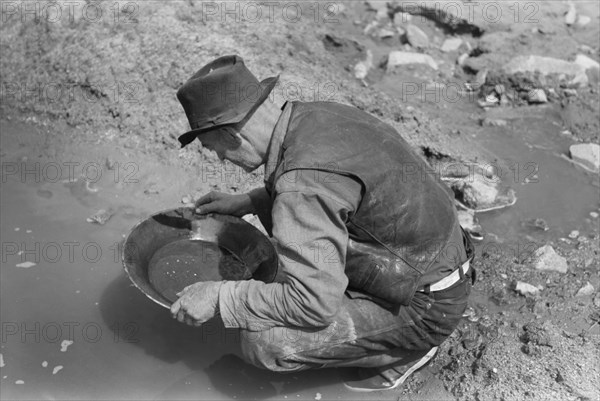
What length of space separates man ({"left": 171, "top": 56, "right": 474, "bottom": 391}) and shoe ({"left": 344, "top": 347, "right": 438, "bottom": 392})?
17 centimetres

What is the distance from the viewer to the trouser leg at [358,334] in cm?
324

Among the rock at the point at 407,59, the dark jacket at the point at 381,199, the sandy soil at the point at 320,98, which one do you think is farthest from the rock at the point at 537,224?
the rock at the point at 407,59

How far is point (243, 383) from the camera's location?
3764 mm

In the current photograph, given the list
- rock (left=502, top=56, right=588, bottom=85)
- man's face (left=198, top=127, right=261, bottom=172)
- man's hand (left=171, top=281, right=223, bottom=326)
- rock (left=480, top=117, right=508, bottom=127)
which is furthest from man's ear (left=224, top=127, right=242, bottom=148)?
rock (left=502, top=56, right=588, bottom=85)

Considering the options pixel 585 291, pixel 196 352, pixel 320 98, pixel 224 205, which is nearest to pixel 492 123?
pixel 320 98

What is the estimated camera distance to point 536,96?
6301mm

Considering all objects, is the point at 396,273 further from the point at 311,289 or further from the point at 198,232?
the point at 198,232

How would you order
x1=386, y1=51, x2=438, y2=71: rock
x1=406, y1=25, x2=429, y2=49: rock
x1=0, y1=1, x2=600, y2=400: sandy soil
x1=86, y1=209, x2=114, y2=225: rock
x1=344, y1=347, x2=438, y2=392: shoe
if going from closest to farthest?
x1=344, y1=347, x2=438, y2=392: shoe, x1=0, y1=1, x2=600, y2=400: sandy soil, x1=86, y1=209, x2=114, y2=225: rock, x1=386, y1=51, x2=438, y2=71: rock, x1=406, y1=25, x2=429, y2=49: rock

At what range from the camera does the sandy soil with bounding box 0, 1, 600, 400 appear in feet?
12.5

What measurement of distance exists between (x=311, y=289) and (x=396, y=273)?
Result: 1.58ft

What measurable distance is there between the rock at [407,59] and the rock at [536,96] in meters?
0.94

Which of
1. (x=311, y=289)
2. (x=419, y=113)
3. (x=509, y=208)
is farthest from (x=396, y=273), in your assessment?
(x=419, y=113)

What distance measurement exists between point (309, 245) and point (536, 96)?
4.22 metres

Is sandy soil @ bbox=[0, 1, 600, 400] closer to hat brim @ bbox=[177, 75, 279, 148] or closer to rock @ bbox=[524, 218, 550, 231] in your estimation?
rock @ bbox=[524, 218, 550, 231]
